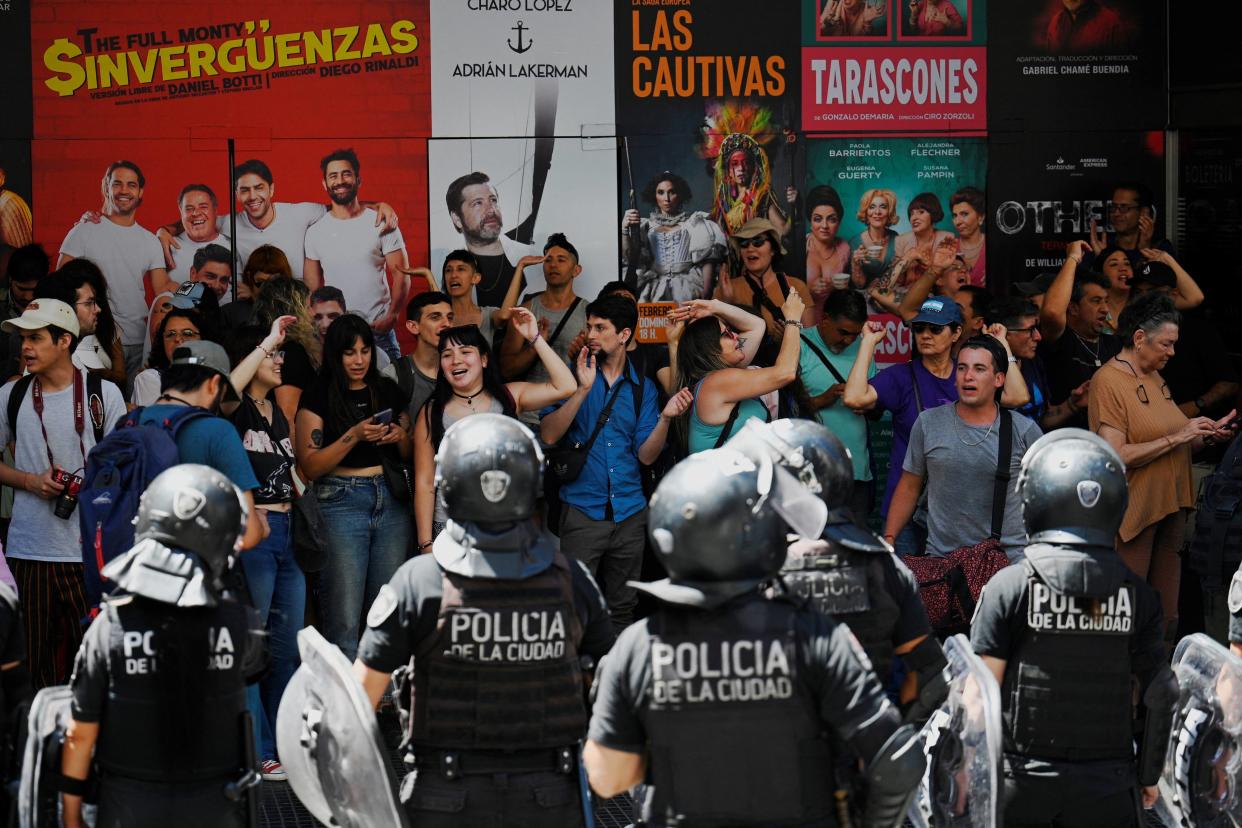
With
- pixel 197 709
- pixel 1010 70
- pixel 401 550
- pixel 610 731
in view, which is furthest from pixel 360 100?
pixel 610 731

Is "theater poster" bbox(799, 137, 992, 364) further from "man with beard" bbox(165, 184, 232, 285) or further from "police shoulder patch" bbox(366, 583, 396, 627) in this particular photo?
"police shoulder patch" bbox(366, 583, 396, 627)

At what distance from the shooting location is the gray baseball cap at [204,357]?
6789 millimetres

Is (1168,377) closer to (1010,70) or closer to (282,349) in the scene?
(1010,70)

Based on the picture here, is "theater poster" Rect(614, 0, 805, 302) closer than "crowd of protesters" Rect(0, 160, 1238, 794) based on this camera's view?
No

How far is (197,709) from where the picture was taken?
16.0 ft

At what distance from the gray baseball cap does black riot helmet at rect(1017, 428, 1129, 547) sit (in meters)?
3.26

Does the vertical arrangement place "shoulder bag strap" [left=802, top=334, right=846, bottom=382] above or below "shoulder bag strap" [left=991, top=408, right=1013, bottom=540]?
above

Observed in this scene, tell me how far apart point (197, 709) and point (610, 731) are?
1415mm

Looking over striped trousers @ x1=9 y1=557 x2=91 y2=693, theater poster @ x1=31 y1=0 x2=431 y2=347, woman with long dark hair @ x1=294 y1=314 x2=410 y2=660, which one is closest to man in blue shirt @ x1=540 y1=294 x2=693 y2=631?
woman with long dark hair @ x1=294 y1=314 x2=410 y2=660

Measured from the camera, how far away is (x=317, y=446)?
7.86m

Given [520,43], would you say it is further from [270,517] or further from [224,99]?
[270,517]

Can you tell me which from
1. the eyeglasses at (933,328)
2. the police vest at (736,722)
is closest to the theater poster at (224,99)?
the eyeglasses at (933,328)

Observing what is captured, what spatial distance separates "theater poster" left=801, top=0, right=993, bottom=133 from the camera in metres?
9.98

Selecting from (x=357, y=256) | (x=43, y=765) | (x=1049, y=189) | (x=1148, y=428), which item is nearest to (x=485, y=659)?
(x=43, y=765)
